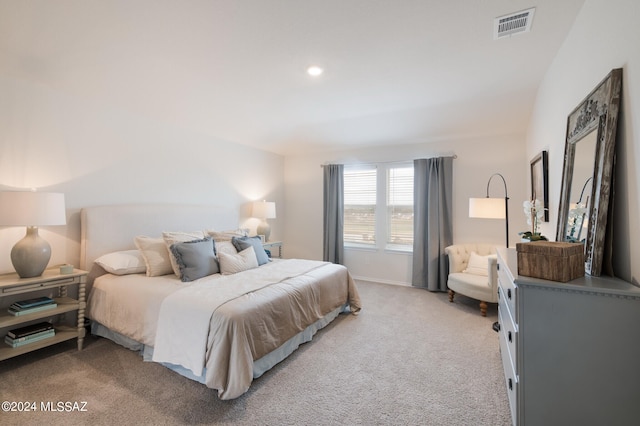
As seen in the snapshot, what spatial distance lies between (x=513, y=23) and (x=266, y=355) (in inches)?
121

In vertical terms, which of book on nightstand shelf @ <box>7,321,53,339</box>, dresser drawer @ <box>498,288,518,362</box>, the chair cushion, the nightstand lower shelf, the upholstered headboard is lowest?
the nightstand lower shelf

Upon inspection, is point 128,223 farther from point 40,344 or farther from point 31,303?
point 40,344

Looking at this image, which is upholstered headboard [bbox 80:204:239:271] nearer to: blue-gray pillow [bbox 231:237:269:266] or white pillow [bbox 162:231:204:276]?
white pillow [bbox 162:231:204:276]

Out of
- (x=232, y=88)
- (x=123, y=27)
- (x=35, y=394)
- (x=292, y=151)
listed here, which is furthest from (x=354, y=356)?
(x=292, y=151)

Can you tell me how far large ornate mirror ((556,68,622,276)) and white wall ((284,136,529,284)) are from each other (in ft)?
7.80

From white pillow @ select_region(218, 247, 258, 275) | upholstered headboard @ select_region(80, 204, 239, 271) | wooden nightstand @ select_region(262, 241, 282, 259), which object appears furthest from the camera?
wooden nightstand @ select_region(262, 241, 282, 259)

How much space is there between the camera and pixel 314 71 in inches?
111

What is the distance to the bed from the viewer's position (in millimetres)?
1993

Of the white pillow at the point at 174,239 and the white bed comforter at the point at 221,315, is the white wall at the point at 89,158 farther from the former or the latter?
the white bed comforter at the point at 221,315

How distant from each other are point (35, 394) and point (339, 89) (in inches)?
143

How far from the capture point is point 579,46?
6.41 feet

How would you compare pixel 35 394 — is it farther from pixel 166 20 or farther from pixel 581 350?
pixel 581 350

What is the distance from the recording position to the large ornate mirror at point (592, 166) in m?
1.42

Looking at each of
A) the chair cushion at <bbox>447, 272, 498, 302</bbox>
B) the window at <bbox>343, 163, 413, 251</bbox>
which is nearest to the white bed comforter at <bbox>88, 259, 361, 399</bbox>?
the chair cushion at <bbox>447, 272, 498, 302</bbox>
